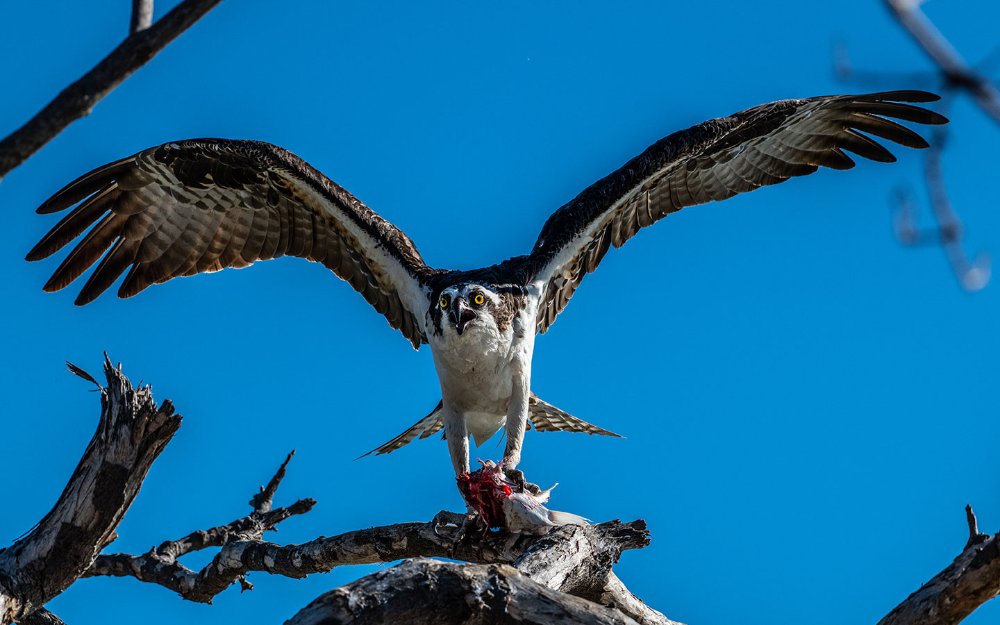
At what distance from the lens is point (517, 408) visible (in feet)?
25.7

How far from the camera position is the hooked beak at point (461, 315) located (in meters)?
7.54

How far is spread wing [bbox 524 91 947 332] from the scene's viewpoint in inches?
332

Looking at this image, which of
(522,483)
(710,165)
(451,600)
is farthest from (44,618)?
(710,165)

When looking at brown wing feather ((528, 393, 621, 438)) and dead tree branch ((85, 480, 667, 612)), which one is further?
brown wing feather ((528, 393, 621, 438))

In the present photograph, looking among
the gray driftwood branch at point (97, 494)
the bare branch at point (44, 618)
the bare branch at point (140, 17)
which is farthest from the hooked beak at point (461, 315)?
the bare branch at point (140, 17)

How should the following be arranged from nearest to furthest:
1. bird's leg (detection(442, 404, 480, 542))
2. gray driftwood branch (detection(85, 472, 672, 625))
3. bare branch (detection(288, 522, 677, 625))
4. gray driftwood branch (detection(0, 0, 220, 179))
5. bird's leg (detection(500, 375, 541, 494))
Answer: gray driftwood branch (detection(0, 0, 220, 179))
bare branch (detection(288, 522, 677, 625))
gray driftwood branch (detection(85, 472, 672, 625))
bird's leg (detection(500, 375, 541, 494))
bird's leg (detection(442, 404, 480, 542))

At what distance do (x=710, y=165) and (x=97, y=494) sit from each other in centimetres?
A: 620

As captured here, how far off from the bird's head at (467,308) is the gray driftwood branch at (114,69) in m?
4.67

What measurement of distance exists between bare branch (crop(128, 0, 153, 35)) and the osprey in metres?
4.68

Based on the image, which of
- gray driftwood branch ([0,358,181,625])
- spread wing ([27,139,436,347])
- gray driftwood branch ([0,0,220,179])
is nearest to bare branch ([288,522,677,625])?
gray driftwood branch ([0,0,220,179])

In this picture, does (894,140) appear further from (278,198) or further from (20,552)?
(20,552)

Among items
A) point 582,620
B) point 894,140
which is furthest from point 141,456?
point 894,140

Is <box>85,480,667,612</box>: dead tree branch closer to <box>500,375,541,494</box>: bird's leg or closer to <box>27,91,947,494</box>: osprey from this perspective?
<box>500,375,541,494</box>: bird's leg

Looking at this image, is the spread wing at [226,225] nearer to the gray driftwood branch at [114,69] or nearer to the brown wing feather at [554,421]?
the brown wing feather at [554,421]
